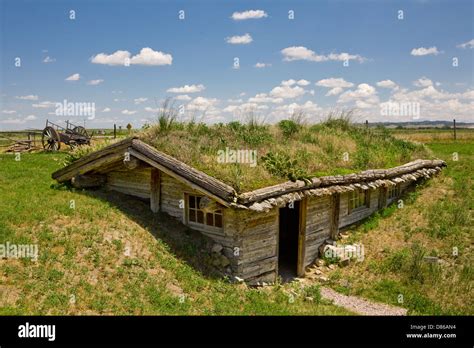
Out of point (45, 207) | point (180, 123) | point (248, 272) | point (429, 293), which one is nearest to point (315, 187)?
point (248, 272)

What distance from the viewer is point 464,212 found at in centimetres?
1516

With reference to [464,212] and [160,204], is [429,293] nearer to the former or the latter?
[464,212]

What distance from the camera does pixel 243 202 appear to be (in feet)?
32.7

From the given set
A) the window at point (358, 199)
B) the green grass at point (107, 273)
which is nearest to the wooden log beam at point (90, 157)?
the green grass at point (107, 273)

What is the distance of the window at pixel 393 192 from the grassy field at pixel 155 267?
2.59 meters

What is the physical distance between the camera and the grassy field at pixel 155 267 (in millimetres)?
8297

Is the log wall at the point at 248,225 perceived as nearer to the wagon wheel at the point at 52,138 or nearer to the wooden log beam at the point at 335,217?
the wooden log beam at the point at 335,217

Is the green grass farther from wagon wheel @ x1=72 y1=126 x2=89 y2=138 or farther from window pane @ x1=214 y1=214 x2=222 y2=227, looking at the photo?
wagon wheel @ x1=72 y1=126 x2=89 y2=138

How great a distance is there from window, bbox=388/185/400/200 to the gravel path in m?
7.78

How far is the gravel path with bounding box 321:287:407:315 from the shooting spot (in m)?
9.98
